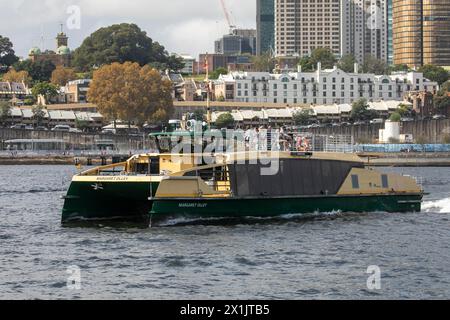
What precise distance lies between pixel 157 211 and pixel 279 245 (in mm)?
6887

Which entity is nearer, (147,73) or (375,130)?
(375,130)

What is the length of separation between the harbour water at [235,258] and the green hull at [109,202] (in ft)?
3.98

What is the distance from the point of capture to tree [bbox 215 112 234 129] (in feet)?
612

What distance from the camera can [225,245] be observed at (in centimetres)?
4438

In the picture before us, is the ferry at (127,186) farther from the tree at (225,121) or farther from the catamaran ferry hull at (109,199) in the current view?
the tree at (225,121)

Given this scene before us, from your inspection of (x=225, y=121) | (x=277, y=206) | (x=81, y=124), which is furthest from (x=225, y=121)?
(x=277, y=206)

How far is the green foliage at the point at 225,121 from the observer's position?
612 ft

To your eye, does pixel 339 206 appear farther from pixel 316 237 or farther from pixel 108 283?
pixel 108 283

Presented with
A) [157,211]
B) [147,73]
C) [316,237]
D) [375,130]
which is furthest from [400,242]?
[147,73]

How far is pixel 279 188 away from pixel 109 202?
7.62 m

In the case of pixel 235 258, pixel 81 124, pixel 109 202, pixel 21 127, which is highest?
pixel 81 124

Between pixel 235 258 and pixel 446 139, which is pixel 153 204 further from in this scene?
pixel 446 139

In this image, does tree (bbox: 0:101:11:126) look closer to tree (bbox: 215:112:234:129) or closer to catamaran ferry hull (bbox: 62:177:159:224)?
tree (bbox: 215:112:234:129)

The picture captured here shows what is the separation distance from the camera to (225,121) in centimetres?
18662
